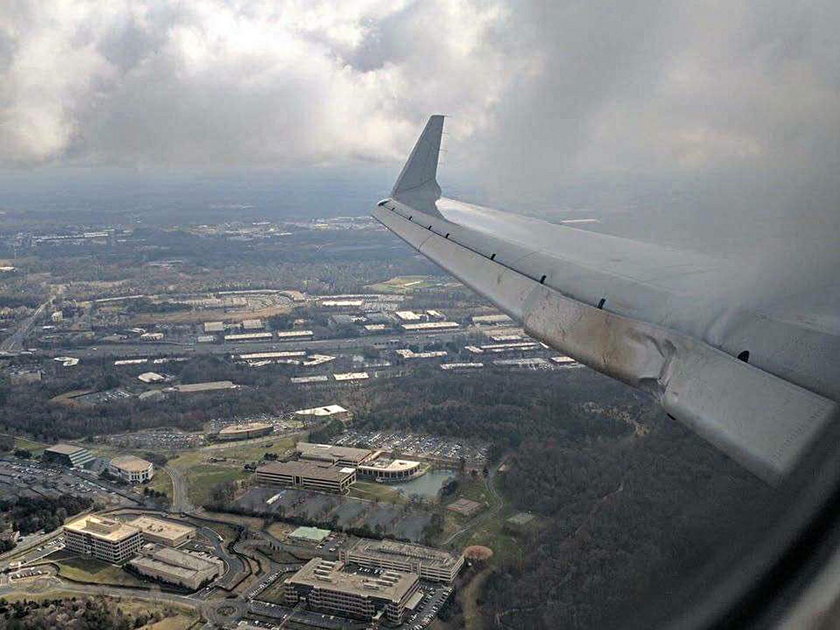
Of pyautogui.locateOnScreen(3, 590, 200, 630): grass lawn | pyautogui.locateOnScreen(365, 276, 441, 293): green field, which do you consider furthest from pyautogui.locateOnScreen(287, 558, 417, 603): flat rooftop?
pyautogui.locateOnScreen(365, 276, 441, 293): green field

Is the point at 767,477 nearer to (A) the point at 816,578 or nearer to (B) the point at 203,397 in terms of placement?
(A) the point at 816,578

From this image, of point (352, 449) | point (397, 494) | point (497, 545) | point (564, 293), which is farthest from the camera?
point (352, 449)

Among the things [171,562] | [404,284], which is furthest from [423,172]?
[404,284]

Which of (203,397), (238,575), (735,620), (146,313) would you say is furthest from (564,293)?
(146,313)

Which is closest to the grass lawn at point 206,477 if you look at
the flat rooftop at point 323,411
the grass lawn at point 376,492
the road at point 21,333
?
the grass lawn at point 376,492

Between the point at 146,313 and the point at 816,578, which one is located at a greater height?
the point at 816,578

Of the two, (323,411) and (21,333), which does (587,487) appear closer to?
(323,411)

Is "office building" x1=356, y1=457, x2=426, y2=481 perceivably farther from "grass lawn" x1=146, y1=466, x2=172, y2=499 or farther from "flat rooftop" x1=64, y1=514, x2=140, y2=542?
"flat rooftop" x1=64, y1=514, x2=140, y2=542
